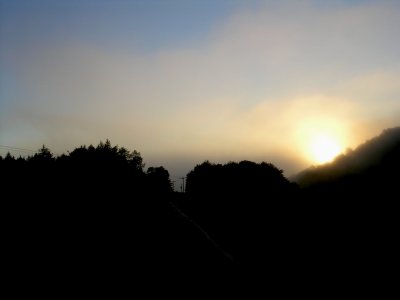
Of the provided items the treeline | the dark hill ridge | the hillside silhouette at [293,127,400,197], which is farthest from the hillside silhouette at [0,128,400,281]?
the dark hill ridge

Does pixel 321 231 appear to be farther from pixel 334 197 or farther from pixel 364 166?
pixel 364 166

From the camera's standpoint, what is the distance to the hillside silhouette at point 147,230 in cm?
1447

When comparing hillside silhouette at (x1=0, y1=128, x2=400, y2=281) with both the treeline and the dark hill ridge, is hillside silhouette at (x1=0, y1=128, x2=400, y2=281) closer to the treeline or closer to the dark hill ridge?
the treeline

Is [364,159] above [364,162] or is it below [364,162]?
above

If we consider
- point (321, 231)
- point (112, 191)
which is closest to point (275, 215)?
point (321, 231)

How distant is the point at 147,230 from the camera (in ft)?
57.2

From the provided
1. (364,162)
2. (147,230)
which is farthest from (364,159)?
(147,230)

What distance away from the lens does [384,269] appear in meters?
23.1

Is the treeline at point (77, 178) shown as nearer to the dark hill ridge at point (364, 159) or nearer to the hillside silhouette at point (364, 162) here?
the hillside silhouette at point (364, 162)

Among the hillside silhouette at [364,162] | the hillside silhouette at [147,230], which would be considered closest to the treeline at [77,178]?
the hillside silhouette at [147,230]

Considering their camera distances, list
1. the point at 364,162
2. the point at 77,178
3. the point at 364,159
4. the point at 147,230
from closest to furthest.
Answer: the point at 147,230 < the point at 77,178 < the point at 364,162 < the point at 364,159

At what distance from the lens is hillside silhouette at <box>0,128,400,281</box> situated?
14469 millimetres

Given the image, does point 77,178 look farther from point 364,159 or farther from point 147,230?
point 364,159

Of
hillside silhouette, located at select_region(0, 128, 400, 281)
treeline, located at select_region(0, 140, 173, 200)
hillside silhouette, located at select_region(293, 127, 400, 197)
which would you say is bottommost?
hillside silhouette, located at select_region(0, 128, 400, 281)
